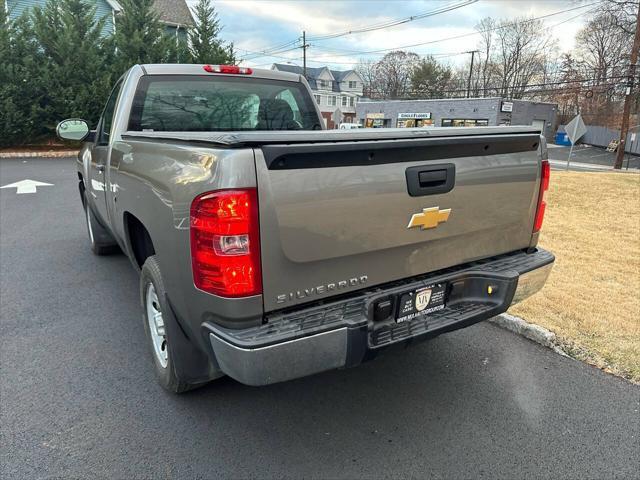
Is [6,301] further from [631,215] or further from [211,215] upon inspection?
[631,215]

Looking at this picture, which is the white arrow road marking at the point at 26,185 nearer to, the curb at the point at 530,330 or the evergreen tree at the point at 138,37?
the evergreen tree at the point at 138,37

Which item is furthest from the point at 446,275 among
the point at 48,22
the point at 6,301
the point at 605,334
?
the point at 48,22

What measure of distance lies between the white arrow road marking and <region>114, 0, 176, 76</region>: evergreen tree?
866cm

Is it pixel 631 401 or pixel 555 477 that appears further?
pixel 631 401

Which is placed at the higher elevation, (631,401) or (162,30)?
(162,30)

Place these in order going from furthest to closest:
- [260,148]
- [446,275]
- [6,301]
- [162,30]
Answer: [162,30] < [6,301] < [446,275] < [260,148]

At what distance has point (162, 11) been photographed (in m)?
24.4

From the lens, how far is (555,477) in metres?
2.28

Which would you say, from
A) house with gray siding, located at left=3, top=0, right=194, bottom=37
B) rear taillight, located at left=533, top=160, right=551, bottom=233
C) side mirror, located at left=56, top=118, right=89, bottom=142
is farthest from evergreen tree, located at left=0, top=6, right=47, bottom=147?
rear taillight, located at left=533, top=160, right=551, bottom=233

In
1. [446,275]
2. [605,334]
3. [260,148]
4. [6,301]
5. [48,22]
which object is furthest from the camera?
[48,22]

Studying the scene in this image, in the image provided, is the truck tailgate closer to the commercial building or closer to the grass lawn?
the grass lawn

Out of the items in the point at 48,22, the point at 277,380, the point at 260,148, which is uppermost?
the point at 48,22

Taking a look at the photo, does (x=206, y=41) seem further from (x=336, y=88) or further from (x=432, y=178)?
(x=336, y=88)

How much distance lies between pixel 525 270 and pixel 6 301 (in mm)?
4455
